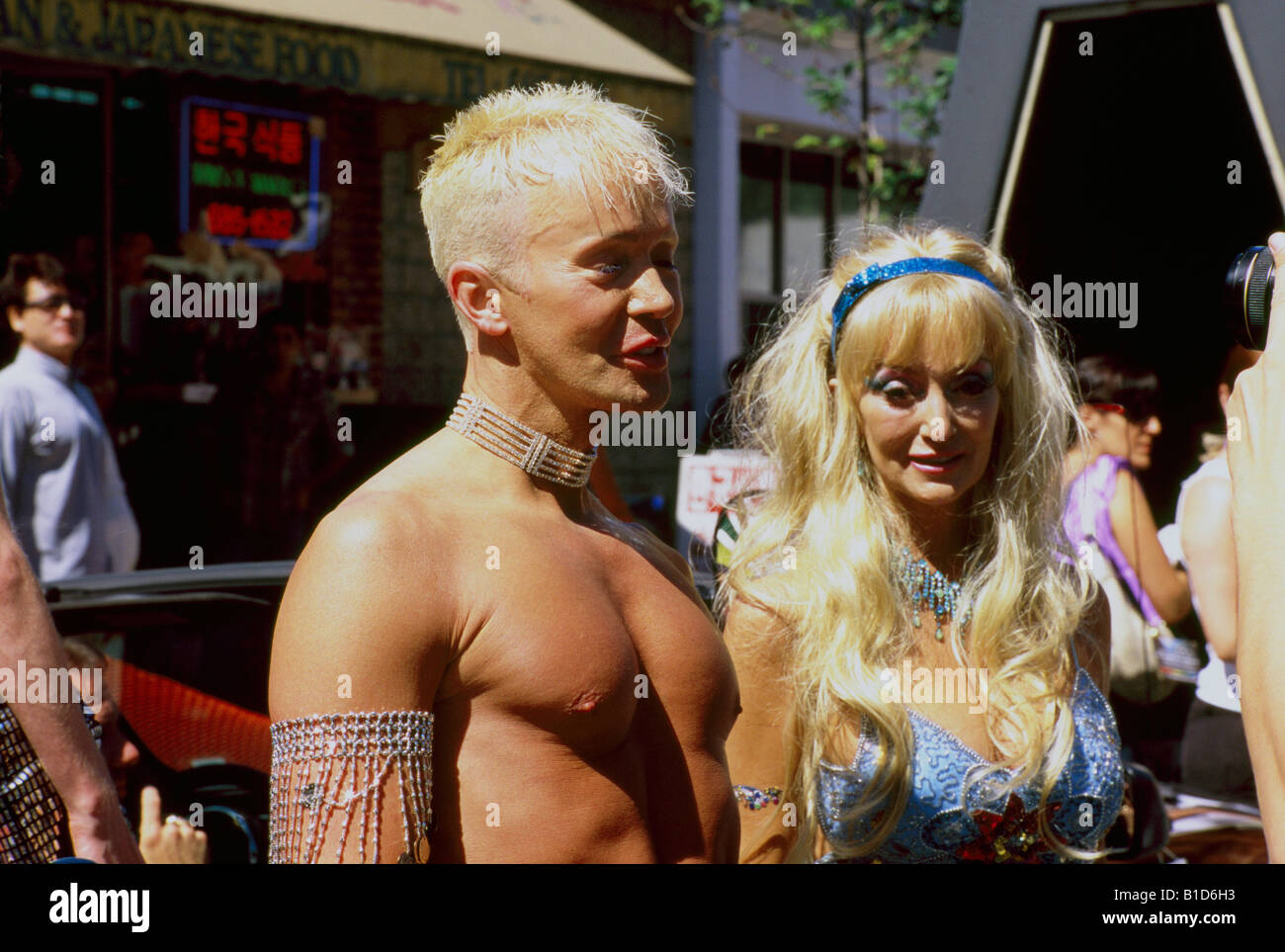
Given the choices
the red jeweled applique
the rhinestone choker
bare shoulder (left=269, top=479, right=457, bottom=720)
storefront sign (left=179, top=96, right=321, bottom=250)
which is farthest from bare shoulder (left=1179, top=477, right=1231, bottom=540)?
storefront sign (left=179, top=96, right=321, bottom=250)

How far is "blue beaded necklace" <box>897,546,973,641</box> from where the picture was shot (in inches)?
103

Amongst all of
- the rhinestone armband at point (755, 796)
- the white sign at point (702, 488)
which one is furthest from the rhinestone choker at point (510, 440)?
the white sign at point (702, 488)

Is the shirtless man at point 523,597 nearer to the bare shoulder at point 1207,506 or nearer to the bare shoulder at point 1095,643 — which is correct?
the bare shoulder at point 1095,643

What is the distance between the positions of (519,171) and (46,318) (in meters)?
4.37

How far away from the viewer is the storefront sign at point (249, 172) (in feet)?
28.1

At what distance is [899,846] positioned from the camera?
242 cm

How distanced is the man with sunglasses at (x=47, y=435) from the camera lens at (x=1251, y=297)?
15.3 ft

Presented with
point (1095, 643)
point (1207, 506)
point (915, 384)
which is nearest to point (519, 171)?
point (915, 384)

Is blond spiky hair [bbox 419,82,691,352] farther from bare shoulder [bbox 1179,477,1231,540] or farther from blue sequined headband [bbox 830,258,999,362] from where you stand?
bare shoulder [bbox 1179,477,1231,540]

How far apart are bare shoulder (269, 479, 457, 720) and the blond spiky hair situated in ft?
1.08
